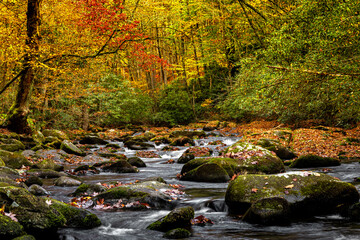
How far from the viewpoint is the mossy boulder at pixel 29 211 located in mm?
4309

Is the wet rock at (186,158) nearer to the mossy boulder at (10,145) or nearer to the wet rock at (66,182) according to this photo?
the wet rock at (66,182)

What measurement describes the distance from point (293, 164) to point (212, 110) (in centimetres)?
2055

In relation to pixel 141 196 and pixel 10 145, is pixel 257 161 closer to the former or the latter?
pixel 141 196

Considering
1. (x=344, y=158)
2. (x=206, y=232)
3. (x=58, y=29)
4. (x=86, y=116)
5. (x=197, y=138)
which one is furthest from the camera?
A: (x=86, y=116)

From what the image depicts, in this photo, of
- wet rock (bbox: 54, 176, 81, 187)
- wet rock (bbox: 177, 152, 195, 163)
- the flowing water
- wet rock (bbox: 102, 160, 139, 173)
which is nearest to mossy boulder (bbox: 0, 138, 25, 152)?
wet rock (bbox: 102, 160, 139, 173)

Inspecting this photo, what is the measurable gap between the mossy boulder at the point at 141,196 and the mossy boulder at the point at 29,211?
1.86 meters

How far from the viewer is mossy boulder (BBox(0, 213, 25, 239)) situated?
379 centimetres

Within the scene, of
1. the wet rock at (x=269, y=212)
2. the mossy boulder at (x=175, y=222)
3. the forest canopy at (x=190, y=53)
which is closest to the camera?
the mossy boulder at (x=175, y=222)

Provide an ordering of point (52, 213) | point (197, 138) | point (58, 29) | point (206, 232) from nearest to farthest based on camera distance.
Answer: point (52, 213) → point (206, 232) → point (58, 29) → point (197, 138)

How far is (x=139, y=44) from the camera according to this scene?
44.7 ft

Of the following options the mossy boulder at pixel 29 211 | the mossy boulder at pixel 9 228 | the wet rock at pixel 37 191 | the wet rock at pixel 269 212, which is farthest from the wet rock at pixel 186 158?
the mossy boulder at pixel 9 228

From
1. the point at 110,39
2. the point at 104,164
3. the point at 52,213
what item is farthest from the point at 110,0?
the point at 52,213

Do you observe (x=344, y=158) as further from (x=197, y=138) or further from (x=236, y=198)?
(x=197, y=138)

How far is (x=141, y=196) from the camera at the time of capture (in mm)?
6523
